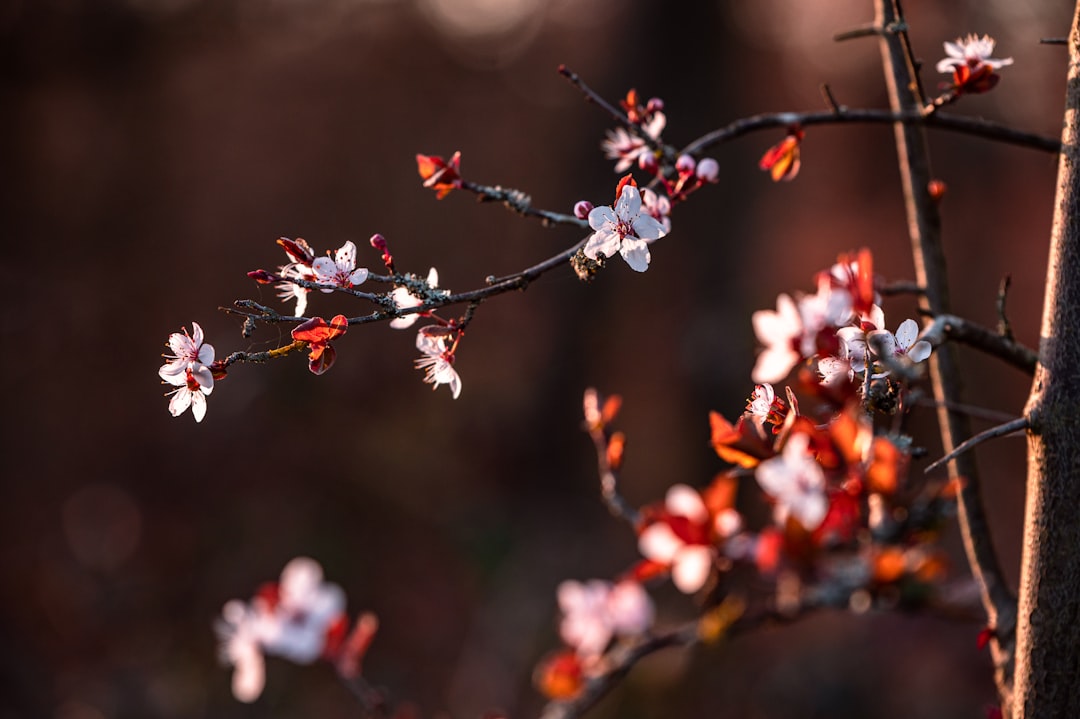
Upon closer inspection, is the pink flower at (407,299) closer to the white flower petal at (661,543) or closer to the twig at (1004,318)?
the white flower petal at (661,543)

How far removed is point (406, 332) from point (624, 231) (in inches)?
245

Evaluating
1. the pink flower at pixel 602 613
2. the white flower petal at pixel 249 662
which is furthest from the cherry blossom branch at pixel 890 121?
the white flower petal at pixel 249 662

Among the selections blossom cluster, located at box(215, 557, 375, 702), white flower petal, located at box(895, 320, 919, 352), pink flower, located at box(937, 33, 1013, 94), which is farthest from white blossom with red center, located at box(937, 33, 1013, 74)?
blossom cluster, located at box(215, 557, 375, 702)

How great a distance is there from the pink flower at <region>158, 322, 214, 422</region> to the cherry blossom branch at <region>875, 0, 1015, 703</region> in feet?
2.93

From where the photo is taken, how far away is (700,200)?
19.2 ft

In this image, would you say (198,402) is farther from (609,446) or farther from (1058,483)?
(1058,483)

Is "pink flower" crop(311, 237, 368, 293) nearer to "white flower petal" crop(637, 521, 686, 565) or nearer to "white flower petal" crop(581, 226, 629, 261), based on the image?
"white flower petal" crop(581, 226, 629, 261)

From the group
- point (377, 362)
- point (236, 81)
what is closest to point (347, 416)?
point (377, 362)

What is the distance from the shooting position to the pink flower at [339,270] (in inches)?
31.2

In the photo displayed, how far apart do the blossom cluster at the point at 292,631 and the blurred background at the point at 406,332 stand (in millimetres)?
1849

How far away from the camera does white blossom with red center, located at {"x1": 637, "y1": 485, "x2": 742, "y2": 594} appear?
2.78ft

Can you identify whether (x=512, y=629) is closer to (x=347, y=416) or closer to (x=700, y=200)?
(x=347, y=416)

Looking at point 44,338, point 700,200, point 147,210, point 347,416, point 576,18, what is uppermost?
point 576,18

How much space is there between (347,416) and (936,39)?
5388 mm
